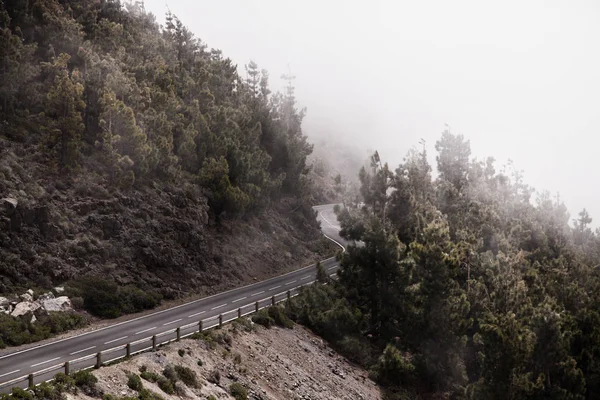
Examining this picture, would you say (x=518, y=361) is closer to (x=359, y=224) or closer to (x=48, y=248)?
(x=359, y=224)

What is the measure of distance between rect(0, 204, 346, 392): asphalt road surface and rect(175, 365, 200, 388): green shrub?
2.90 m

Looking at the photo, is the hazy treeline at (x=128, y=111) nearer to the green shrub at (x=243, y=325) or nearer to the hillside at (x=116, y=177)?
the hillside at (x=116, y=177)

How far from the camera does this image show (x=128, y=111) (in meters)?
49.8

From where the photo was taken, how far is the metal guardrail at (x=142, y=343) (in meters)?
25.8


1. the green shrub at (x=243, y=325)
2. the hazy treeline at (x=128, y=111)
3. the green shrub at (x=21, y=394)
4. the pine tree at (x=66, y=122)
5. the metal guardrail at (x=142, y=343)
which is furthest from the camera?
the hazy treeline at (x=128, y=111)

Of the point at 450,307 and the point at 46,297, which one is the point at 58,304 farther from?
the point at 450,307

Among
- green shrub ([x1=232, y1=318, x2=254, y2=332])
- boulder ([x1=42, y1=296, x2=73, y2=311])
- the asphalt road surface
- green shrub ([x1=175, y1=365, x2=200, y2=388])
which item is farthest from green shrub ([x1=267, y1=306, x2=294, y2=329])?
boulder ([x1=42, y1=296, x2=73, y2=311])

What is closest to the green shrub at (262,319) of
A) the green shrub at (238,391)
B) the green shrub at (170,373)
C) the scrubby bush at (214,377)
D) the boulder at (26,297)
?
the green shrub at (238,391)

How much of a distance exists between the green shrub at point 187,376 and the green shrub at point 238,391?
7.97ft

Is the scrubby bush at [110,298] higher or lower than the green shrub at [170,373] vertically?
lower

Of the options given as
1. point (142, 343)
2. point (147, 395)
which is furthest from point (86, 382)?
point (142, 343)

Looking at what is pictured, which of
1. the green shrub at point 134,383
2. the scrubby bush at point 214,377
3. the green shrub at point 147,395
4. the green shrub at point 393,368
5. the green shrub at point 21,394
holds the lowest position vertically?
the green shrub at point 393,368

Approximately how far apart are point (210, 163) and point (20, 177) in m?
19.9

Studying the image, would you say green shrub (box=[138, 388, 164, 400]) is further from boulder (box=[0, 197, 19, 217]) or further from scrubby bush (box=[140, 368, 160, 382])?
boulder (box=[0, 197, 19, 217])
